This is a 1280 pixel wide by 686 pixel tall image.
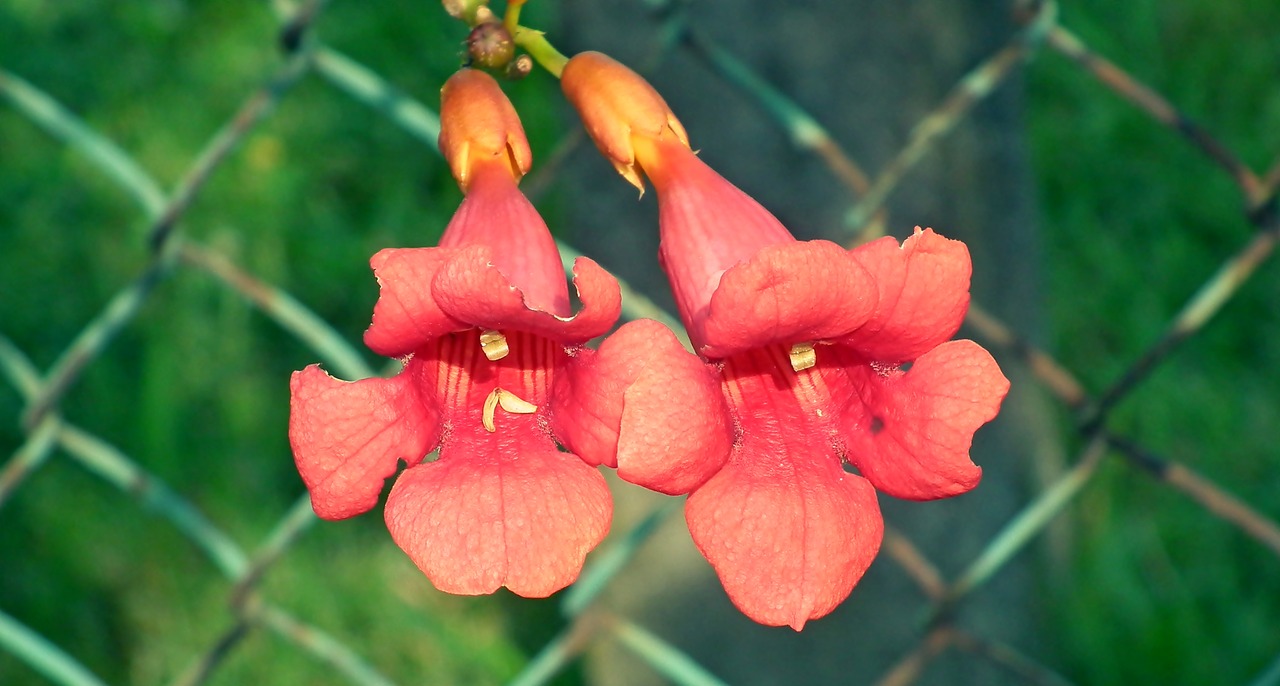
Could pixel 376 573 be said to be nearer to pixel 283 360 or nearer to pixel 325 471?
pixel 283 360

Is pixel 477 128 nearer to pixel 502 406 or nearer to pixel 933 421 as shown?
pixel 502 406

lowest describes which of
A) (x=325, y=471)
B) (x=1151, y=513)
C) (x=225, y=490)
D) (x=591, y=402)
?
(x=225, y=490)

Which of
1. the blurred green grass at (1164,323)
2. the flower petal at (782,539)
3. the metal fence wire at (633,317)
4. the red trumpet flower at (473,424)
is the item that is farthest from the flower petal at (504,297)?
the blurred green grass at (1164,323)

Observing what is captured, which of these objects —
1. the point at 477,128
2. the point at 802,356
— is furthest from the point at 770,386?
the point at 477,128

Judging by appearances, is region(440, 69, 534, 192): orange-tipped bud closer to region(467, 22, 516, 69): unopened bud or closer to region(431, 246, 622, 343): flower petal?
region(467, 22, 516, 69): unopened bud

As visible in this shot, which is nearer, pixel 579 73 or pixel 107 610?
pixel 579 73

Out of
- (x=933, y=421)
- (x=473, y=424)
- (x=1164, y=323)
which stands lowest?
(x=1164, y=323)

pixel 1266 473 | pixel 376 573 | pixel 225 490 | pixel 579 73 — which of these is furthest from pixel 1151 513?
pixel 579 73
